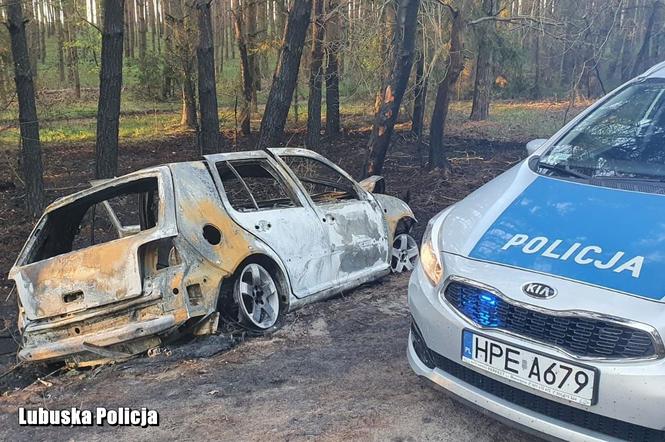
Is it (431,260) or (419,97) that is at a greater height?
(419,97)

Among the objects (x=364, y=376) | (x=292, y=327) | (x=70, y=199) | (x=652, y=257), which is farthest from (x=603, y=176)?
(x=70, y=199)

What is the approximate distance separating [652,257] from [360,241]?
11.2ft

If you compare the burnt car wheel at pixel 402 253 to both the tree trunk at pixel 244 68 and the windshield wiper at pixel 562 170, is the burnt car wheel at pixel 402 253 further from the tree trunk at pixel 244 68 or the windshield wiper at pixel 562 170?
the tree trunk at pixel 244 68

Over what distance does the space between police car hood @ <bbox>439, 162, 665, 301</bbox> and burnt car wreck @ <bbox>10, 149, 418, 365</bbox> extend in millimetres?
1894

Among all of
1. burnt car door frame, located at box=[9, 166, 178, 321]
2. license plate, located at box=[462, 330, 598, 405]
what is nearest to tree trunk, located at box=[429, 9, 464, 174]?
burnt car door frame, located at box=[9, 166, 178, 321]

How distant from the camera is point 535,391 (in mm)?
2717

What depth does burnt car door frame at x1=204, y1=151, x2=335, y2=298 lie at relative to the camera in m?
5.00

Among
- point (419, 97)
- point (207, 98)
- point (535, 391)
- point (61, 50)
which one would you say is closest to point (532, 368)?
point (535, 391)

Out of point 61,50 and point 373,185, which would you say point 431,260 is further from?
point 61,50

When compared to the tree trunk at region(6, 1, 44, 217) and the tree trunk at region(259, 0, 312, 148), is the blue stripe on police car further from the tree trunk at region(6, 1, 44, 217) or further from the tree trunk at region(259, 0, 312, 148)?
the tree trunk at region(6, 1, 44, 217)

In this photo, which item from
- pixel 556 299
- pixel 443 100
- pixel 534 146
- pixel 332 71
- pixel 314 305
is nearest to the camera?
pixel 556 299

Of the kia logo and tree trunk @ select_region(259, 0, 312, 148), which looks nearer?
the kia logo

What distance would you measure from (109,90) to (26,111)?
126 cm

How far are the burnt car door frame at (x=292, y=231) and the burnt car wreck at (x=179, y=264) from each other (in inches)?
0.4
